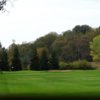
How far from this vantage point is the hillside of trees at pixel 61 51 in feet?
268

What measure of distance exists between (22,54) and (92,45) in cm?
1989

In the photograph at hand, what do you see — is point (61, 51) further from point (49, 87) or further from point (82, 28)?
point (49, 87)

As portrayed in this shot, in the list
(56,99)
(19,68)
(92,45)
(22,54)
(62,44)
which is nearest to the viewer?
(56,99)

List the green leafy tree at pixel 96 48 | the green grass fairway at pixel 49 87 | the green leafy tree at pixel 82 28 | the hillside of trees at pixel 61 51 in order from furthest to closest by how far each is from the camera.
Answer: the green leafy tree at pixel 82 28, the green leafy tree at pixel 96 48, the hillside of trees at pixel 61 51, the green grass fairway at pixel 49 87

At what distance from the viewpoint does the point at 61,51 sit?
379 feet

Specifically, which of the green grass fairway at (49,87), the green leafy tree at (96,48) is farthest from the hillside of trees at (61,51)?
the green grass fairway at (49,87)

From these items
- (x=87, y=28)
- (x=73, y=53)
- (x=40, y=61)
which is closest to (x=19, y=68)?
(x=40, y=61)

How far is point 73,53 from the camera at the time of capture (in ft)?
370

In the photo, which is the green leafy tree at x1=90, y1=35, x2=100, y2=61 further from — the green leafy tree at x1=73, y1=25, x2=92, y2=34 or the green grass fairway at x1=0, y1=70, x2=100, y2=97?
the green grass fairway at x1=0, y1=70, x2=100, y2=97

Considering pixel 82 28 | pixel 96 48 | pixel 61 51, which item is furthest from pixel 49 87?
pixel 82 28

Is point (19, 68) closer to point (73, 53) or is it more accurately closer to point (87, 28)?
point (73, 53)

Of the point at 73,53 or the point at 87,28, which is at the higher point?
the point at 87,28

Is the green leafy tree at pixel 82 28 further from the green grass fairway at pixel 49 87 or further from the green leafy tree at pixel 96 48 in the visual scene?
the green grass fairway at pixel 49 87

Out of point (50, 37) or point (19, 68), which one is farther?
point (50, 37)
